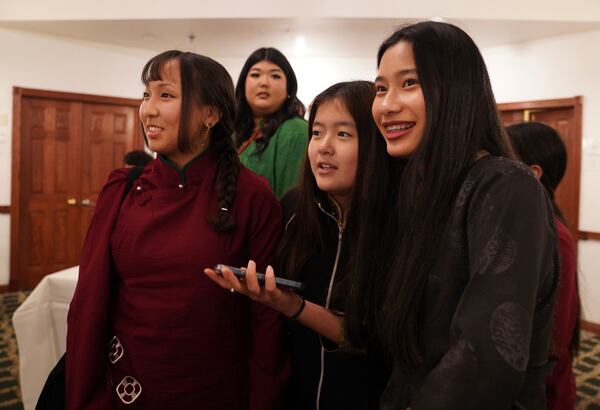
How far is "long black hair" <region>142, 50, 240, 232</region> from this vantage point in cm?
136

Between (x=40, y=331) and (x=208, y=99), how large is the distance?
5.77 ft

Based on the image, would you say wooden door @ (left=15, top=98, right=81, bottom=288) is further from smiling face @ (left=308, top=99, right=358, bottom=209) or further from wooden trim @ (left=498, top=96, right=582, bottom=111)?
smiling face @ (left=308, top=99, right=358, bottom=209)

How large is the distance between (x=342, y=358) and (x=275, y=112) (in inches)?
49.7

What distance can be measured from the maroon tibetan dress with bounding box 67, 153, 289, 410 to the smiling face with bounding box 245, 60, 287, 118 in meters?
0.84

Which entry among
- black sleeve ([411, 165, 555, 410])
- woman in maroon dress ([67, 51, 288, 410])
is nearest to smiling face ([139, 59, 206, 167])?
woman in maroon dress ([67, 51, 288, 410])

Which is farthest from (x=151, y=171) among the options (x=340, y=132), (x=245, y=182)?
(x=340, y=132)

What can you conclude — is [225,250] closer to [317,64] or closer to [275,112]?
[275,112]

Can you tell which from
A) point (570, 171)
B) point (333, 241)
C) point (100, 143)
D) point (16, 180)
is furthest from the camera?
point (100, 143)

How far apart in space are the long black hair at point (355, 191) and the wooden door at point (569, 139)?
391 cm

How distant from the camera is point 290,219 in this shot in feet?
4.87

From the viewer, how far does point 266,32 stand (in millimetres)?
5230

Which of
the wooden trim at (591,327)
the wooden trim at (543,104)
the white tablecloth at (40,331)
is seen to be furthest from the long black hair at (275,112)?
the wooden trim at (591,327)

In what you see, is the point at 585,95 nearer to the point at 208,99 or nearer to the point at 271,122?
the point at 271,122

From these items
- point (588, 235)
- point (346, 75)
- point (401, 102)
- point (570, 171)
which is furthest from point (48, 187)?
point (588, 235)
